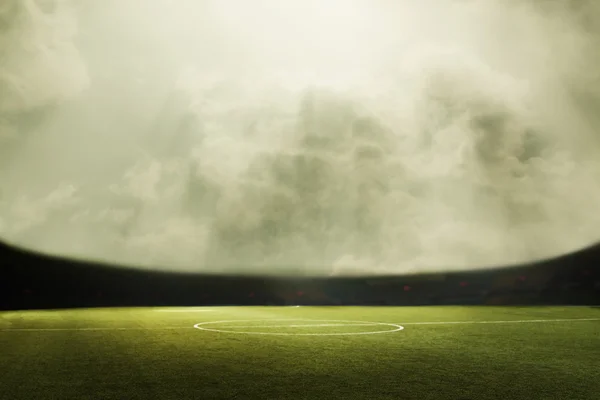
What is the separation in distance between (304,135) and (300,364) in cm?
809

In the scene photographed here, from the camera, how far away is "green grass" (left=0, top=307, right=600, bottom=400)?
2.54 meters

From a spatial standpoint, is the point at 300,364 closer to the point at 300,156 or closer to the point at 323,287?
the point at 323,287

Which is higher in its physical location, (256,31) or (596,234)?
(256,31)

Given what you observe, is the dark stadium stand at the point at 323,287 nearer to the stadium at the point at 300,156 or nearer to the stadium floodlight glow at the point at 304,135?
the stadium at the point at 300,156

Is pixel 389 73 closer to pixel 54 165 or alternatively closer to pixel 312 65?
pixel 312 65

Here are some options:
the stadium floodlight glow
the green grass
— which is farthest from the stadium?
the green grass

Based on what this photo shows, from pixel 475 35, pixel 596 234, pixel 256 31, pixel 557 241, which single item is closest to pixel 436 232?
pixel 557 241

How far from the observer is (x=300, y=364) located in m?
3.31

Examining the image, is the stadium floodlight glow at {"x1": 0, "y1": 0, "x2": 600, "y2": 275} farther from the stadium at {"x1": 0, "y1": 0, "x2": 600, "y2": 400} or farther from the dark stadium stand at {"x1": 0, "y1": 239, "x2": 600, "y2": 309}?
the dark stadium stand at {"x1": 0, "y1": 239, "x2": 600, "y2": 309}

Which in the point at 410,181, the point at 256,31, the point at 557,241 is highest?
the point at 256,31

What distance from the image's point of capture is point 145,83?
1078 cm

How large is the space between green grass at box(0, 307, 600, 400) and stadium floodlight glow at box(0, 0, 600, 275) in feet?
17.1

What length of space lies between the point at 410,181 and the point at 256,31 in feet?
13.2

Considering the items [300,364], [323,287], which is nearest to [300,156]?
[323,287]
